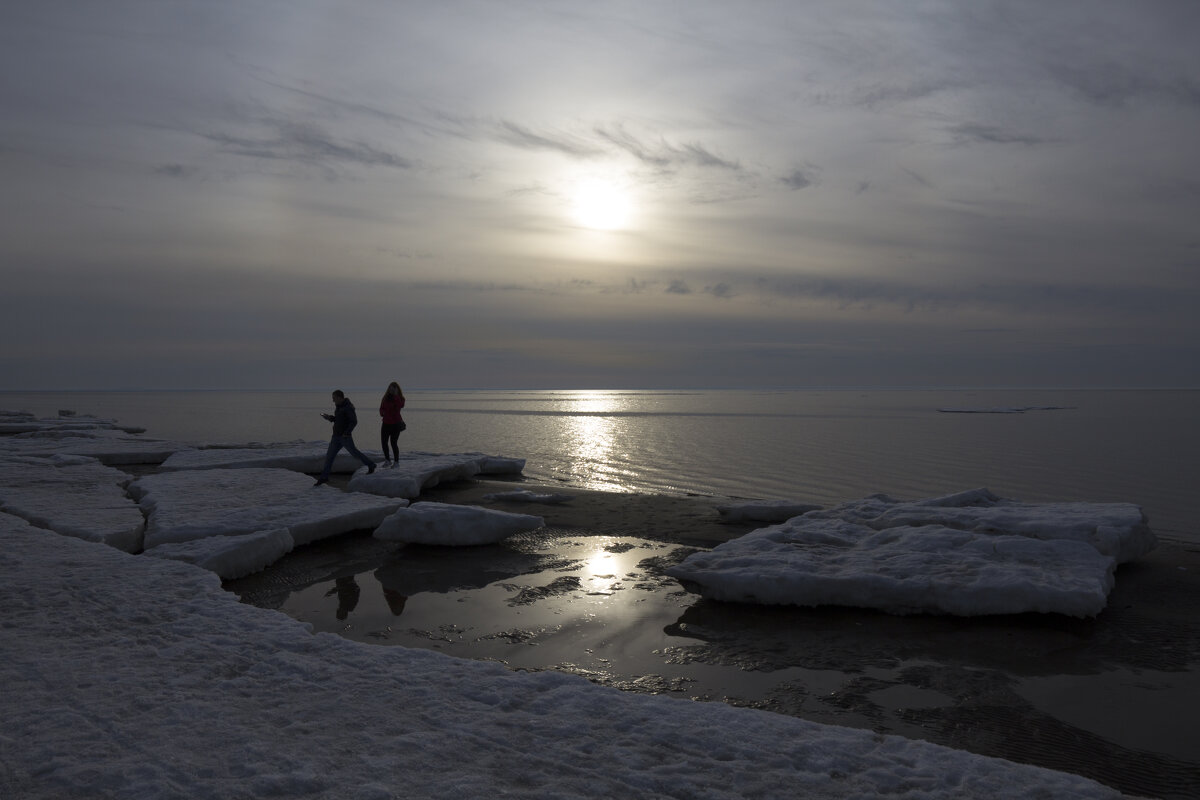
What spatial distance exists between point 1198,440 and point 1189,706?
4127 cm

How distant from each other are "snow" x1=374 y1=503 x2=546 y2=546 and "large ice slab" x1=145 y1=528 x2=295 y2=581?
59.1 inches

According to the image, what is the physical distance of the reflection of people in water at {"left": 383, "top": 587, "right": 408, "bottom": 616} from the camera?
7348mm

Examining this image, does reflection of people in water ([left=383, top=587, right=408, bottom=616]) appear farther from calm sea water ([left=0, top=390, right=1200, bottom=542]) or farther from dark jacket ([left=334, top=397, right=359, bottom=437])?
calm sea water ([left=0, top=390, right=1200, bottom=542])

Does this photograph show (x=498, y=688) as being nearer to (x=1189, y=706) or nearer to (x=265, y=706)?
(x=265, y=706)

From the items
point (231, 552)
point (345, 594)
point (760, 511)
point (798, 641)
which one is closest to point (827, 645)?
point (798, 641)

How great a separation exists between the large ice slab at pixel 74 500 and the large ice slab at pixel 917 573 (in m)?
7.23

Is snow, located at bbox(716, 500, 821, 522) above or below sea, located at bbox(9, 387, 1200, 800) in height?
above

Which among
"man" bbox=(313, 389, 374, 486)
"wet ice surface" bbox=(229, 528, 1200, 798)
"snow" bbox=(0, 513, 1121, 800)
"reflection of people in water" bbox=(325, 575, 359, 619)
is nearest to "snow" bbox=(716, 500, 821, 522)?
"wet ice surface" bbox=(229, 528, 1200, 798)

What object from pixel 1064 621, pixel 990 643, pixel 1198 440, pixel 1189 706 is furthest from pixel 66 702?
pixel 1198 440

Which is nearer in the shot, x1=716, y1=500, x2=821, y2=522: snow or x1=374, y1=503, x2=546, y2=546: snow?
x1=374, y1=503, x2=546, y2=546: snow

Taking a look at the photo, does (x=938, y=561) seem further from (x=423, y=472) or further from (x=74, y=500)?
(x=74, y=500)

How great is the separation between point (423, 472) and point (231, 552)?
6494 millimetres

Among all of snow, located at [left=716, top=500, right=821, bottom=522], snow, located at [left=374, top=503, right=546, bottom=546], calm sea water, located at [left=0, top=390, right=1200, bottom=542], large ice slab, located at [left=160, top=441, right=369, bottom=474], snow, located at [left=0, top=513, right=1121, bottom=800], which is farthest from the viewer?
calm sea water, located at [left=0, top=390, right=1200, bottom=542]

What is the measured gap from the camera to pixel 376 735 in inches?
154
